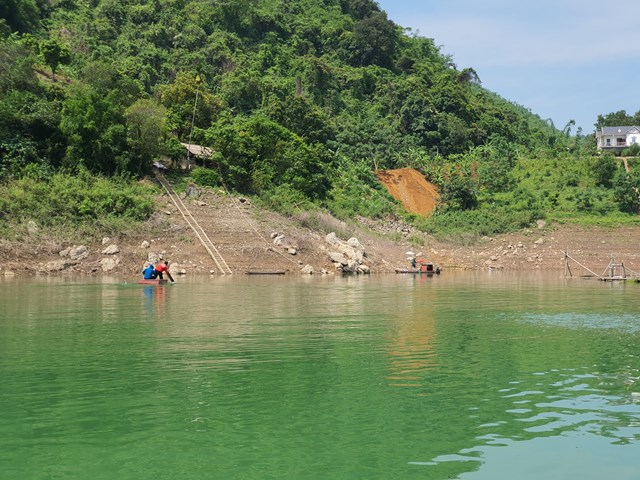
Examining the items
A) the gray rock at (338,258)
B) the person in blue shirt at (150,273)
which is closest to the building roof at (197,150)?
the gray rock at (338,258)

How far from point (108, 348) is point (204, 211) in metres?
36.3

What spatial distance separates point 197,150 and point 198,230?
12.7 meters

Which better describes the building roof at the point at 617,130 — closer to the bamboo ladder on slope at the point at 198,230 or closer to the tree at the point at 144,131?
the tree at the point at 144,131

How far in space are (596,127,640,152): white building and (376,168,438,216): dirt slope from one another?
3541 centimetres

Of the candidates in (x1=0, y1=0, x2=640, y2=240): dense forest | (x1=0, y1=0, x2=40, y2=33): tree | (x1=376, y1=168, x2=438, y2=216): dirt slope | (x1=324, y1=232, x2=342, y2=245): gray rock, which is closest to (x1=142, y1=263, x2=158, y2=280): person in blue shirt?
(x1=0, y1=0, x2=640, y2=240): dense forest

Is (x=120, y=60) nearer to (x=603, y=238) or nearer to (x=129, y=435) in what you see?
(x=603, y=238)

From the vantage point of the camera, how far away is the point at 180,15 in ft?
353

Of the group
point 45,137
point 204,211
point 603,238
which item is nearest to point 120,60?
point 45,137

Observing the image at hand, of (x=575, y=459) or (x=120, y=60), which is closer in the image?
(x=575, y=459)

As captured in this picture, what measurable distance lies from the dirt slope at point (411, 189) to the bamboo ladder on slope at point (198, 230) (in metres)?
28.7

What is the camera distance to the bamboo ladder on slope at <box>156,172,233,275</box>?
151 ft

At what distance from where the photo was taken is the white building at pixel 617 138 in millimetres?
A: 97562

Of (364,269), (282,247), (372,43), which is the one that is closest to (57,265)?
(282,247)

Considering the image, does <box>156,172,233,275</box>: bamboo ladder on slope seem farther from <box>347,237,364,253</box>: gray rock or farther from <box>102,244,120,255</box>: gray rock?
<box>347,237,364,253</box>: gray rock
